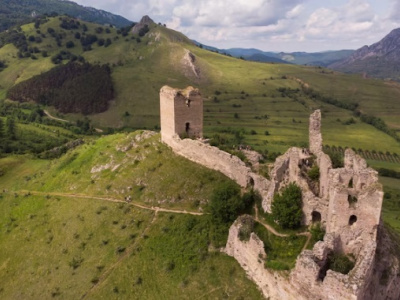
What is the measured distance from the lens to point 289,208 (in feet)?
Result: 100

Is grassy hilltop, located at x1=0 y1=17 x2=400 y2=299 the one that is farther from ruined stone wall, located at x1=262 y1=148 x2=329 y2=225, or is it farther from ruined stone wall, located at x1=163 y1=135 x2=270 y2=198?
ruined stone wall, located at x1=262 y1=148 x2=329 y2=225

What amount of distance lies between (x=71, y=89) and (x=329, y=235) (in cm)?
16113

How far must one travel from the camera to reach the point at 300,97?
655ft

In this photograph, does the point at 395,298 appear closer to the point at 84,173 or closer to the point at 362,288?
the point at 362,288

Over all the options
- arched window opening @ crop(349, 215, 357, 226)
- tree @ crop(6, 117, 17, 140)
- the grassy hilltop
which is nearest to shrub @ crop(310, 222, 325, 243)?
the grassy hilltop

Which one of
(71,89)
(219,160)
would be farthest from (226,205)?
(71,89)

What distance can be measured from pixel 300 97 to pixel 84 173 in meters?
165

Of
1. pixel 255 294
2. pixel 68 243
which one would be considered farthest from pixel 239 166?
pixel 68 243

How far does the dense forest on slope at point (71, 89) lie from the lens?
161 meters

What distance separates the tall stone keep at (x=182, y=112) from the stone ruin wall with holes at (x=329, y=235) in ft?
41.0

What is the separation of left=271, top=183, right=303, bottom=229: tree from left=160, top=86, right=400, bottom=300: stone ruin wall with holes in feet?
2.48

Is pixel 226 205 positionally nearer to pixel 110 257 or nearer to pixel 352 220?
pixel 352 220

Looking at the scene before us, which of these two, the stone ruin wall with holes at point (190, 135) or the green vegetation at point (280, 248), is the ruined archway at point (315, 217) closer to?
the green vegetation at point (280, 248)

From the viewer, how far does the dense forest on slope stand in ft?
529
